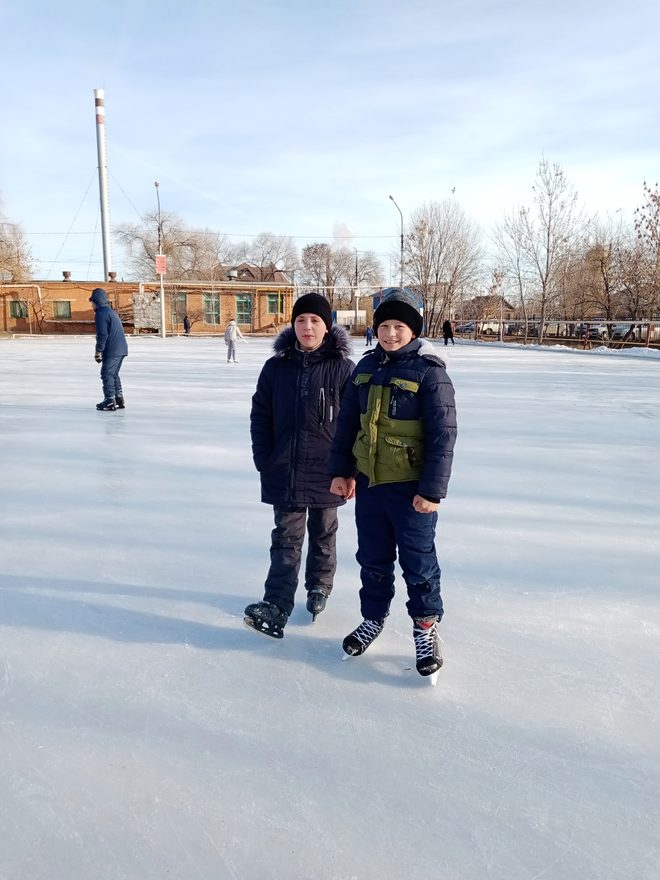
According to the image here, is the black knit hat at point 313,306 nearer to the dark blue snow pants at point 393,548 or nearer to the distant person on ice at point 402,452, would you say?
the distant person on ice at point 402,452

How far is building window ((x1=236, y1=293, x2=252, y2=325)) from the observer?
128ft

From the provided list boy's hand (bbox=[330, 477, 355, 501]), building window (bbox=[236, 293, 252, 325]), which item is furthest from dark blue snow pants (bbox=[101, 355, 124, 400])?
building window (bbox=[236, 293, 252, 325])

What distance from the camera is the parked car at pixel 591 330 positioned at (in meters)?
24.4

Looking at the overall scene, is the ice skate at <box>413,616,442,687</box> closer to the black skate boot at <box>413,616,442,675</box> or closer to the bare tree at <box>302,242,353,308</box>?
the black skate boot at <box>413,616,442,675</box>

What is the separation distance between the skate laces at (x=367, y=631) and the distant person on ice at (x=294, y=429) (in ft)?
0.99

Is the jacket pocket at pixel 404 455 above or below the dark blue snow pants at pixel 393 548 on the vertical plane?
above

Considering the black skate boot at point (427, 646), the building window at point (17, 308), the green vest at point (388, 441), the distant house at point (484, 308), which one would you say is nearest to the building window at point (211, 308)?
the building window at point (17, 308)

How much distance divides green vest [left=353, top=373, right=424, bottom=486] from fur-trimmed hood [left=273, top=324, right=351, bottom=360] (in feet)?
1.05

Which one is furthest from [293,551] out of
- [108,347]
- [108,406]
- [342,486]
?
[108,406]

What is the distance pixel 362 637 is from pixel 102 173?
52.1 metres

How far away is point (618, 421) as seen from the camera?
24.2 feet

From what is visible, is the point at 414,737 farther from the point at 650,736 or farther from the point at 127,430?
the point at 127,430

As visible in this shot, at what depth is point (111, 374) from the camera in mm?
7668

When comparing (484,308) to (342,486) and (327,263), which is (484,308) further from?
(342,486)
